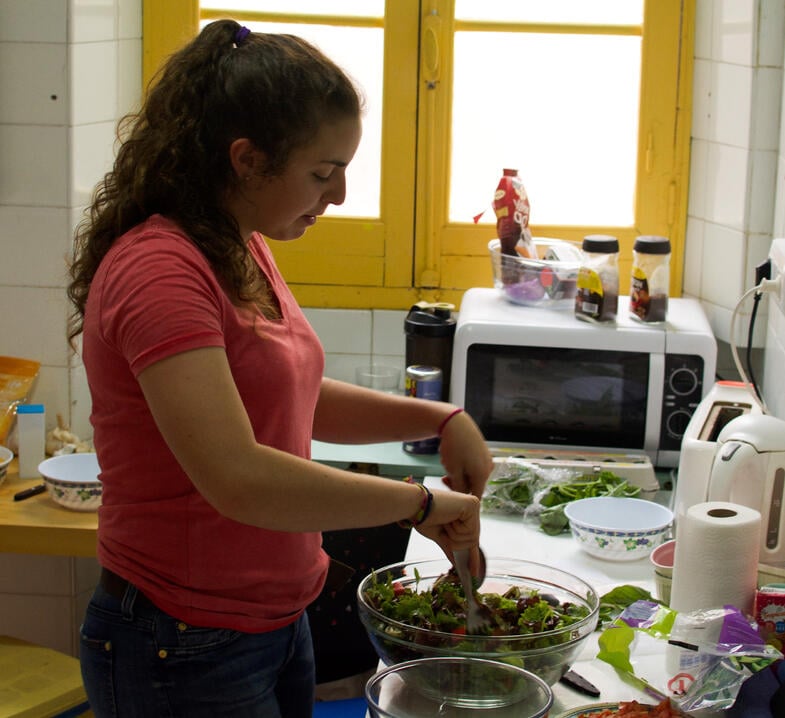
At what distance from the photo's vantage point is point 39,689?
227 cm

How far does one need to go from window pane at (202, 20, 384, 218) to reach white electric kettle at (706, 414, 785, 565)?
4.75 feet

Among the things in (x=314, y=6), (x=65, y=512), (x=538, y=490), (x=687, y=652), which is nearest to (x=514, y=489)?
(x=538, y=490)

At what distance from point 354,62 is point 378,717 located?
201 cm

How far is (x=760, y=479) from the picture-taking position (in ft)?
5.26

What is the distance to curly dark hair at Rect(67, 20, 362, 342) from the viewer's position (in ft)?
4.07

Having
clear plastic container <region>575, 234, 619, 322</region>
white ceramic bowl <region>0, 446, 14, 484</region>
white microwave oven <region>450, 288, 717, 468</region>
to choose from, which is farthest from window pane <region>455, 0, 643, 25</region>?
white ceramic bowl <region>0, 446, 14, 484</region>

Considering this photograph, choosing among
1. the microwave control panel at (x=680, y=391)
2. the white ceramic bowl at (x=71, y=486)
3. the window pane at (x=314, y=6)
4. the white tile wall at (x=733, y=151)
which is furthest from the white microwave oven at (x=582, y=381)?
the window pane at (x=314, y=6)

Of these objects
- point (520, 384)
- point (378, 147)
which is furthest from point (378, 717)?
point (378, 147)

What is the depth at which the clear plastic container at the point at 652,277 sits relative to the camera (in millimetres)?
2359

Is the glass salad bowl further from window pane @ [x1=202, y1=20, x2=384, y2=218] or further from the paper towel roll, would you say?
window pane @ [x1=202, y1=20, x2=384, y2=218]

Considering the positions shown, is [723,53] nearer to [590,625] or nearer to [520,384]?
[520,384]

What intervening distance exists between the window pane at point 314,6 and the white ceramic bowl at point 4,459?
1172mm

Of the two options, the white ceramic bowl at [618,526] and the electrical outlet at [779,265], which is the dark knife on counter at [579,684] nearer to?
the white ceramic bowl at [618,526]

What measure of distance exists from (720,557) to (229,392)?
655 mm
